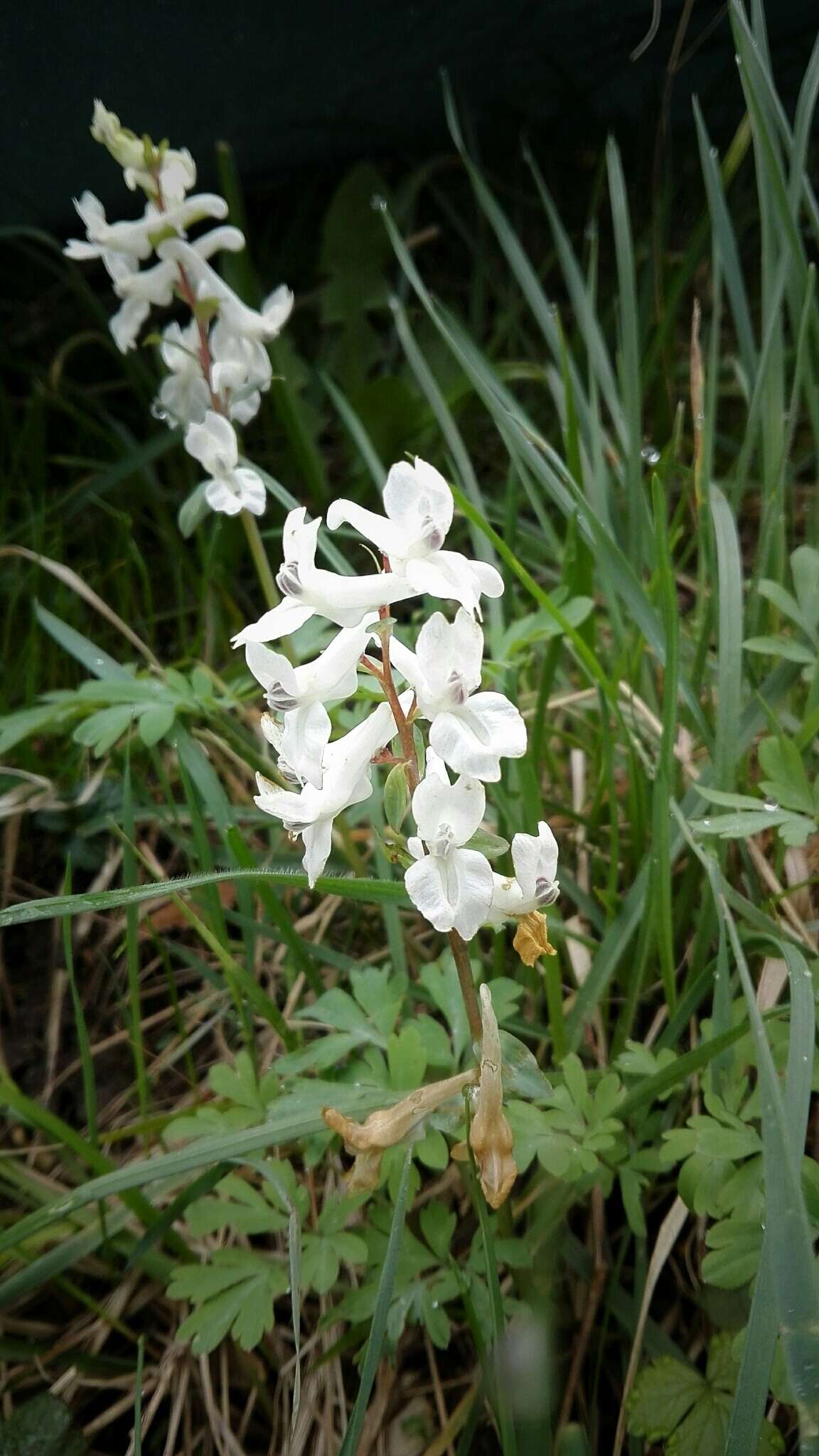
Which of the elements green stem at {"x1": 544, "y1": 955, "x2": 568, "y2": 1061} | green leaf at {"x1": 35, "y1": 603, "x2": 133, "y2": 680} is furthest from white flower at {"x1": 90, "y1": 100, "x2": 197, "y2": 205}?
green stem at {"x1": 544, "y1": 955, "x2": 568, "y2": 1061}

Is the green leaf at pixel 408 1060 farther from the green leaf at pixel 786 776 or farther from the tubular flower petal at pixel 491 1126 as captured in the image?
the green leaf at pixel 786 776

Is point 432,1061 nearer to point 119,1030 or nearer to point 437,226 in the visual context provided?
point 119,1030

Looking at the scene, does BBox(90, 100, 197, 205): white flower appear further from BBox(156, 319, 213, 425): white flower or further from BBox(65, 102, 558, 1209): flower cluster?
BBox(65, 102, 558, 1209): flower cluster

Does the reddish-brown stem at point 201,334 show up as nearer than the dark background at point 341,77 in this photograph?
Yes

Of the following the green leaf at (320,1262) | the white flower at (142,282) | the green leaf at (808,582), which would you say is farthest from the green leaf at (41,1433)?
the white flower at (142,282)

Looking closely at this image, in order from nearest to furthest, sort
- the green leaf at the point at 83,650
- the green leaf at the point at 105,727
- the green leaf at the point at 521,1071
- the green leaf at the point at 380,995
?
the green leaf at the point at 521,1071 < the green leaf at the point at 380,995 < the green leaf at the point at 105,727 < the green leaf at the point at 83,650

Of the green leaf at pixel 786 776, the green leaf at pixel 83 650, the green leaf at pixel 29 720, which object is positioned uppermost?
the green leaf at pixel 83 650
